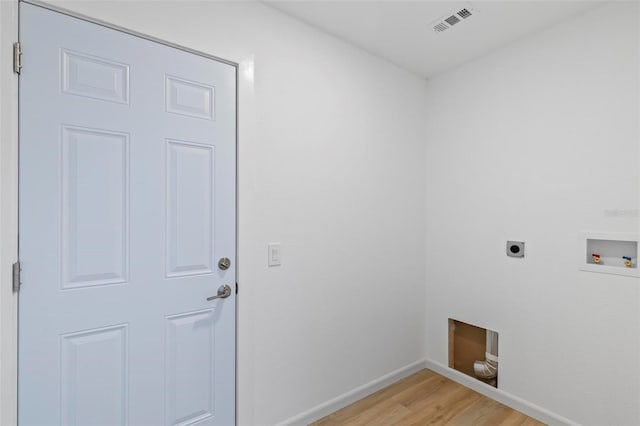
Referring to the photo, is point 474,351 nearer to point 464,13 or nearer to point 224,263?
point 224,263

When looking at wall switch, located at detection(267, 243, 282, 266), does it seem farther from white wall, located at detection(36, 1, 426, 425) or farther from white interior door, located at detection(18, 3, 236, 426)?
white interior door, located at detection(18, 3, 236, 426)

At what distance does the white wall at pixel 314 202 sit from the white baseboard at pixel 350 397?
39 millimetres

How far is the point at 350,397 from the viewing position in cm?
227

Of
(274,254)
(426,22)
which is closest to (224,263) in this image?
(274,254)

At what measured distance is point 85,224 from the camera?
1.34m

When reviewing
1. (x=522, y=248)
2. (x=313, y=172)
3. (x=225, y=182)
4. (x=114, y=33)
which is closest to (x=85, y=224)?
(x=225, y=182)

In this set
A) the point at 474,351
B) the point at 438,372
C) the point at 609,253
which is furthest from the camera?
the point at 438,372

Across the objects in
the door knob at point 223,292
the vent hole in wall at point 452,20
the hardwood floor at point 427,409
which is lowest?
the hardwood floor at point 427,409

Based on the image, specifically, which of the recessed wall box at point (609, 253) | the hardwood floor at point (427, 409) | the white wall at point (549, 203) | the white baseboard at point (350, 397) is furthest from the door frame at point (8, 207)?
the recessed wall box at point (609, 253)

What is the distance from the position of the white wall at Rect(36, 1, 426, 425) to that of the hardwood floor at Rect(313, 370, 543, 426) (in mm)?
145

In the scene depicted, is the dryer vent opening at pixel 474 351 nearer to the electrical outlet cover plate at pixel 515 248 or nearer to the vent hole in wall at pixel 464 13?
the electrical outlet cover plate at pixel 515 248

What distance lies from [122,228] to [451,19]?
7.15 feet

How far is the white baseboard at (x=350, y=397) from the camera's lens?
79.7 inches

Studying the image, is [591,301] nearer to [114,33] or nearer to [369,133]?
[369,133]
